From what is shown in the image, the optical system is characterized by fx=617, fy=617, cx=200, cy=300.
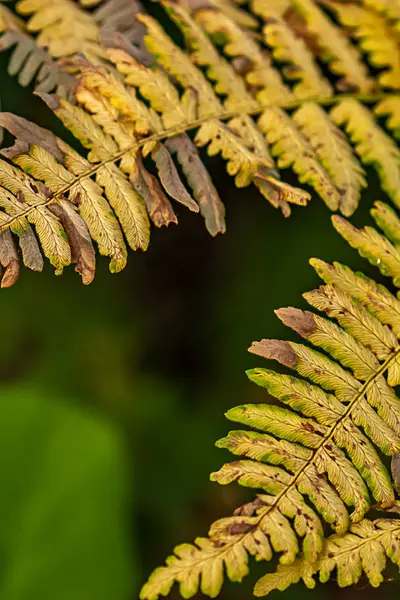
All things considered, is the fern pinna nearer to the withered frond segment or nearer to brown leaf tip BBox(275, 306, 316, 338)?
the withered frond segment

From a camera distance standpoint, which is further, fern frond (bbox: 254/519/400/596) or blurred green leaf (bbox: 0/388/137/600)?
blurred green leaf (bbox: 0/388/137/600)

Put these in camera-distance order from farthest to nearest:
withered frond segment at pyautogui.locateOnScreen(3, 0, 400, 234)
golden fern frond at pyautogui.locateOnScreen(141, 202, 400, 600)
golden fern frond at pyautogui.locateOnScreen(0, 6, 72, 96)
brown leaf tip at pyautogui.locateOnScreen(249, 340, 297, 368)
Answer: golden fern frond at pyautogui.locateOnScreen(0, 6, 72, 96), withered frond segment at pyautogui.locateOnScreen(3, 0, 400, 234), brown leaf tip at pyautogui.locateOnScreen(249, 340, 297, 368), golden fern frond at pyautogui.locateOnScreen(141, 202, 400, 600)

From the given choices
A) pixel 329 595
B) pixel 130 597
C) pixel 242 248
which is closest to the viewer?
pixel 130 597

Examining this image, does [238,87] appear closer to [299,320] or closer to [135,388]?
[299,320]

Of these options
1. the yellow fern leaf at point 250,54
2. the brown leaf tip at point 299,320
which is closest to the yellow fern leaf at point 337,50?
the yellow fern leaf at point 250,54

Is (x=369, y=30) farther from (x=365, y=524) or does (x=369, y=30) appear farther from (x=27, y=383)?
(x=27, y=383)

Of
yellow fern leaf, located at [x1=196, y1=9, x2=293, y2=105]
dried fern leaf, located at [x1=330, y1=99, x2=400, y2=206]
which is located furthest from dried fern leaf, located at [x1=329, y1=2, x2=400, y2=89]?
yellow fern leaf, located at [x1=196, y1=9, x2=293, y2=105]

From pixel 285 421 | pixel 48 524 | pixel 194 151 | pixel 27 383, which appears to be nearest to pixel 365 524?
pixel 285 421
